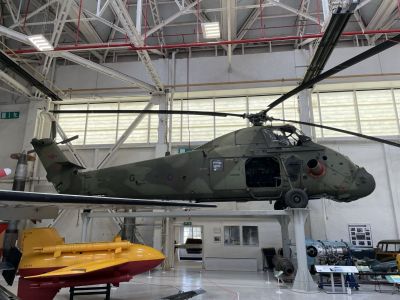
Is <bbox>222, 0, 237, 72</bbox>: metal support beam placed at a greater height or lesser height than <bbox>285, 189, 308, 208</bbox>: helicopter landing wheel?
greater

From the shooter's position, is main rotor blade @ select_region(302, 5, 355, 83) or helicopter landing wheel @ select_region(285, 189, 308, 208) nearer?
main rotor blade @ select_region(302, 5, 355, 83)

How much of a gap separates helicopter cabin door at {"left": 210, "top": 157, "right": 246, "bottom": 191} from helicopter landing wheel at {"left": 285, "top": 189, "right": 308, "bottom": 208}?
1330mm

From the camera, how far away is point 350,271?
7.10m

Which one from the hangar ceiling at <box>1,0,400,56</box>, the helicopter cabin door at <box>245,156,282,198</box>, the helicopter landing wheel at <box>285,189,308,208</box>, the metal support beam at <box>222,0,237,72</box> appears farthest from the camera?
the hangar ceiling at <box>1,0,400,56</box>

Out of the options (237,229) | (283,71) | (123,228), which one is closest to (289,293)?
(237,229)

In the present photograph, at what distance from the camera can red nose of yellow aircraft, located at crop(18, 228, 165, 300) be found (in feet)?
18.2

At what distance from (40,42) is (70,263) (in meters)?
7.14

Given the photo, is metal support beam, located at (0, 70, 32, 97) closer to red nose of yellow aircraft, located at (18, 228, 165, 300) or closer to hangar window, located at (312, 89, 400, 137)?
red nose of yellow aircraft, located at (18, 228, 165, 300)

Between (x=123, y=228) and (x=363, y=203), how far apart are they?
436 inches

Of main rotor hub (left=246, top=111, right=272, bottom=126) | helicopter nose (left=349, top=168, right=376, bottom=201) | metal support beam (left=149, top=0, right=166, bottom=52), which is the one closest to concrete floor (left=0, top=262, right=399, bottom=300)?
helicopter nose (left=349, top=168, right=376, bottom=201)

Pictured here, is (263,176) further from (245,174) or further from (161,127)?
(161,127)

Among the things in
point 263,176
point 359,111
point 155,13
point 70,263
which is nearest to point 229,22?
point 155,13

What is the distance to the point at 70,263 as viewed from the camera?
6.22 m

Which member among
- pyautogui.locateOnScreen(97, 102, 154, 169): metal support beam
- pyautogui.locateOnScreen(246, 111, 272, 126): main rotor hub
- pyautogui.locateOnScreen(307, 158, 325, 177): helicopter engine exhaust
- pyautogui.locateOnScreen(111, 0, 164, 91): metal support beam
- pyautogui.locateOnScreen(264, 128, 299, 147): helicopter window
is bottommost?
pyautogui.locateOnScreen(307, 158, 325, 177): helicopter engine exhaust
